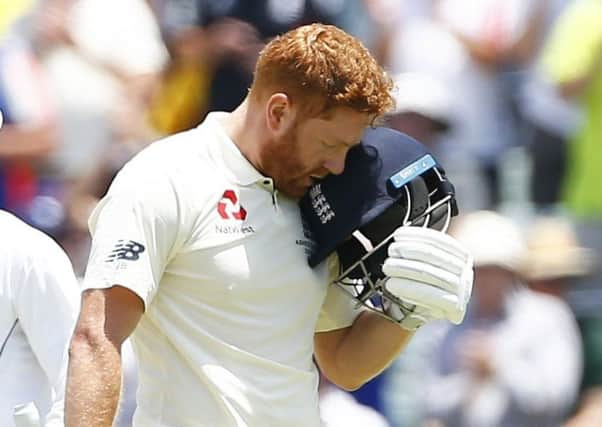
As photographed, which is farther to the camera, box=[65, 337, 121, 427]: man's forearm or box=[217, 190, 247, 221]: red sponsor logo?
box=[217, 190, 247, 221]: red sponsor logo

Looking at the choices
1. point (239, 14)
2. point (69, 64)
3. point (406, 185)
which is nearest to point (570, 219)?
point (239, 14)

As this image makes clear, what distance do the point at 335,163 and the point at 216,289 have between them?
391 millimetres

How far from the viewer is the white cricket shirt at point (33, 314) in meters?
4.09

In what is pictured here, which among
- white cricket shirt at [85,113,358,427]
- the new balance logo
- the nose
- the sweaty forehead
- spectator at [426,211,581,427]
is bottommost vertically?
spectator at [426,211,581,427]

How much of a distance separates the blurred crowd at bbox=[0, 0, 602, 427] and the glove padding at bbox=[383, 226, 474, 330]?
278cm

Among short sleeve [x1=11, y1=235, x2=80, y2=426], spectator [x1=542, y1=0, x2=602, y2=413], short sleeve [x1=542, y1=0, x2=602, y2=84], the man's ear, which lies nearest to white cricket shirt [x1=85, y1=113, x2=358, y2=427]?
the man's ear

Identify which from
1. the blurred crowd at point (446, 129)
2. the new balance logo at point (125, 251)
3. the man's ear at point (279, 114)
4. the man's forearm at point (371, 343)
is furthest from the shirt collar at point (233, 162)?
the blurred crowd at point (446, 129)

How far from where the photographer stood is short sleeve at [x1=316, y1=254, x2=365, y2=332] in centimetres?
402

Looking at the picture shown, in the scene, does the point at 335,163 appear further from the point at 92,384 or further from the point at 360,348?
the point at 92,384

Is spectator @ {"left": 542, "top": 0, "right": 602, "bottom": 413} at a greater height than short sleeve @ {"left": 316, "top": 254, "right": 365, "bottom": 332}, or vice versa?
short sleeve @ {"left": 316, "top": 254, "right": 365, "bottom": 332}

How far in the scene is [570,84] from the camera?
667cm

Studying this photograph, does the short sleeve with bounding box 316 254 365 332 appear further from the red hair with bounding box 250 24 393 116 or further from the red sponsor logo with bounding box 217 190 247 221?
the red hair with bounding box 250 24 393 116

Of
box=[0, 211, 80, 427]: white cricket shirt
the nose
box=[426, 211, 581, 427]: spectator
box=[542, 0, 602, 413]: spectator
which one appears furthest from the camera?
box=[542, 0, 602, 413]: spectator

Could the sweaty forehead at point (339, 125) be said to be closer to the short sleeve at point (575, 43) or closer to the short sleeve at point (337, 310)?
the short sleeve at point (337, 310)
